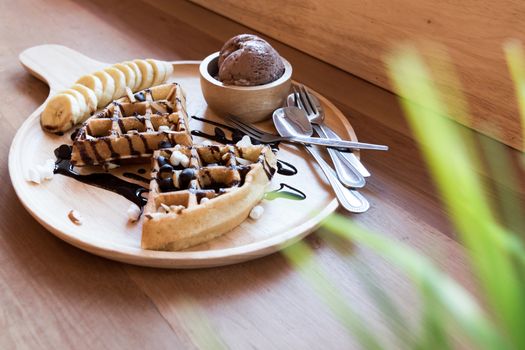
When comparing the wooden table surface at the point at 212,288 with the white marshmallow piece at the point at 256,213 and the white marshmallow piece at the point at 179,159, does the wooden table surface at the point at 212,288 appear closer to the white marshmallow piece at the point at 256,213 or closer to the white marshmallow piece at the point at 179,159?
the white marshmallow piece at the point at 256,213

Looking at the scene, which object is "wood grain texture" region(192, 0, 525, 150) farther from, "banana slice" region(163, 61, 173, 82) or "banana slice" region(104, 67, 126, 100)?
"banana slice" region(104, 67, 126, 100)

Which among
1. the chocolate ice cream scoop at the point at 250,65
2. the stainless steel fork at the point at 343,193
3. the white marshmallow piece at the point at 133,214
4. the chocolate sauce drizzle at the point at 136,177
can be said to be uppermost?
the chocolate ice cream scoop at the point at 250,65

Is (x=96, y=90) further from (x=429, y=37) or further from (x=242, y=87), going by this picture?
(x=429, y=37)

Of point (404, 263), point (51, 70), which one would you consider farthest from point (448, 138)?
point (51, 70)

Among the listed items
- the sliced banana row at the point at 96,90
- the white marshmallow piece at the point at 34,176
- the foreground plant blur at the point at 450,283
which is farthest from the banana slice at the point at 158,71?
the foreground plant blur at the point at 450,283

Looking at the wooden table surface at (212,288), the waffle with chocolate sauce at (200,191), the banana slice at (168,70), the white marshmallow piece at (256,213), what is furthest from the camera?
the banana slice at (168,70)

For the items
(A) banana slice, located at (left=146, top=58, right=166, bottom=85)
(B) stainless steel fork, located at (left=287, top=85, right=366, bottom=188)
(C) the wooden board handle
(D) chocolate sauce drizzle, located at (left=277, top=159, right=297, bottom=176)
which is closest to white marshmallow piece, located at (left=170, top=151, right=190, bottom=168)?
(D) chocolate sauce drizzle, located at (left=277, top=159, right=297, bottom=176)

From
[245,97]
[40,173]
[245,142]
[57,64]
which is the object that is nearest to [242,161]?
[245,142]
